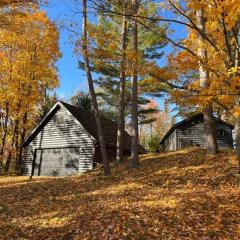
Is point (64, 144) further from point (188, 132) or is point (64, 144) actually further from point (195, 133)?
point (195, 133)

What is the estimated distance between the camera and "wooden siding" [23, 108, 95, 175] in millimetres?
24531

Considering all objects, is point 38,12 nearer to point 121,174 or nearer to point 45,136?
point 45,136

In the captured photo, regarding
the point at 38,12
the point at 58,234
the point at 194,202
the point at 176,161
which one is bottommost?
the point at 58,234

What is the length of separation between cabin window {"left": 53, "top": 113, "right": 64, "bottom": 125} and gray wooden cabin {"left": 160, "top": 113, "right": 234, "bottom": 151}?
12723mm

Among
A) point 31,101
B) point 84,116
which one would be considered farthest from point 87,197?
point 31,101

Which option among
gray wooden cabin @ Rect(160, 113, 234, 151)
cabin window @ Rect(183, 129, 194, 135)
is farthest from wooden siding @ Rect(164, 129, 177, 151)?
cabin window @ Rect(183, 129, 194, 135)

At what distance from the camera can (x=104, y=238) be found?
806 centimetres

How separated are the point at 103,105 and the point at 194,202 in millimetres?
34049

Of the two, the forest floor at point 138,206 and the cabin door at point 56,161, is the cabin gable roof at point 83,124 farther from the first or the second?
the forest floor at point 138,206

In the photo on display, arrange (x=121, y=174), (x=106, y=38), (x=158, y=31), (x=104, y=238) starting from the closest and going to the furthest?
(x=104, y=238) < (x=158, y=31) < (x=106, y=38) < (x=121, y=174)

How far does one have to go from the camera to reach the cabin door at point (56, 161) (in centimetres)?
2519

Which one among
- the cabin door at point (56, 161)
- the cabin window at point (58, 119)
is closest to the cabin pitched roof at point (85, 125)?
the cabin window at point (58, 119)

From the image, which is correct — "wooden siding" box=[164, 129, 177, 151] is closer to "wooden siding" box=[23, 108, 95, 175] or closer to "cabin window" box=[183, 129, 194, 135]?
"cabin window" box=[183, 129, 194, 135]

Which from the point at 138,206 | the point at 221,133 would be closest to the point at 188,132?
the point at 221,133
